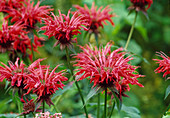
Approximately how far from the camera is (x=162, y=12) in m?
3.05

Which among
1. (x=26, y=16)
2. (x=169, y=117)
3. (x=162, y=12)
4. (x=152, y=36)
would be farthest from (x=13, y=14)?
(x=162, y=12)

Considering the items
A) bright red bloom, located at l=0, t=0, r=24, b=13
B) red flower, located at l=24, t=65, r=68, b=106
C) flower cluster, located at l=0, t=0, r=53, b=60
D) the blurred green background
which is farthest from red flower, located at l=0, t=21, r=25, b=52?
the blurred green background

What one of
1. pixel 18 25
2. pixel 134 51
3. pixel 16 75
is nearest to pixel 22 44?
pixel 18 25

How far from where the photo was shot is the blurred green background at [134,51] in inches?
70.2

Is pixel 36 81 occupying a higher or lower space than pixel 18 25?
lower

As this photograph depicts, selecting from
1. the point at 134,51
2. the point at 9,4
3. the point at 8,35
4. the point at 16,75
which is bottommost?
the point at 134,51

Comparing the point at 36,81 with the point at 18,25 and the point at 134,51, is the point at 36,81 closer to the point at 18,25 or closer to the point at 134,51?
the point at 18,25

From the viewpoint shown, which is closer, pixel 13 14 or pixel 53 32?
pixel 53 32

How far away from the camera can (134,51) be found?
6.60 feet

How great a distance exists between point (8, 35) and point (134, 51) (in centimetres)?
114

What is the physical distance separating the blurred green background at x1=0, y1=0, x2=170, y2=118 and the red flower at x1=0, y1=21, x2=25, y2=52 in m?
0.46

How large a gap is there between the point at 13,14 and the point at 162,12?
2.26 m

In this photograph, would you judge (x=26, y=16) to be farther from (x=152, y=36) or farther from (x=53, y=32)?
(x=152, y=36)

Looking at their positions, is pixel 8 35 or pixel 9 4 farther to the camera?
pixel 9 4
